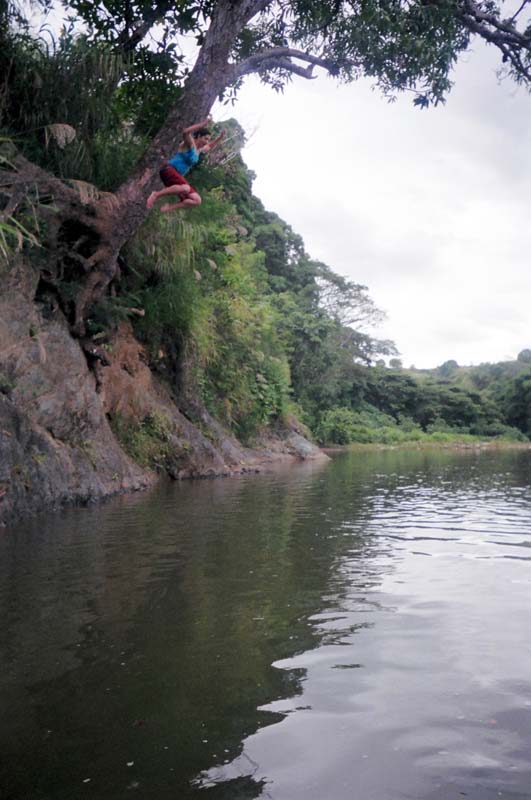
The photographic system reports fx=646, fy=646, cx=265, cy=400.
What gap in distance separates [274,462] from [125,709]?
1940 centimetres

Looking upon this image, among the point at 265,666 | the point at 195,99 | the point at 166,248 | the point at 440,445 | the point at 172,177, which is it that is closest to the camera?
the point at 265,666

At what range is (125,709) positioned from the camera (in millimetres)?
2809

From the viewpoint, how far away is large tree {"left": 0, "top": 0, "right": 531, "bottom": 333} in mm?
9336

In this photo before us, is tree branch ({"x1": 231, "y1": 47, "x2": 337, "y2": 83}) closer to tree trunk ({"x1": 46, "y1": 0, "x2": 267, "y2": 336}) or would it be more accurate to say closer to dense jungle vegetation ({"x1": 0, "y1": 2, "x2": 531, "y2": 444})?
tree trunk ({"x1": 46, "y1": 0, "x2": 267, "y2": 336})

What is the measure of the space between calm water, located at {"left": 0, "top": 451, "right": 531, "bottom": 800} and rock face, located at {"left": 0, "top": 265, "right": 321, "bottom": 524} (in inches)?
79.3

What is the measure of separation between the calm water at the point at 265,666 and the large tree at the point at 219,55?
208 inches

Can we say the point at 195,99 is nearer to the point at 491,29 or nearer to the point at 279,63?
the point at 279,63

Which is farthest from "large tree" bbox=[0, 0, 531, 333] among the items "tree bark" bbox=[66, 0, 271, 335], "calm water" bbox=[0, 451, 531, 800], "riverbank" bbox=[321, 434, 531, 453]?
"riverbank" bbox=[321, 434, 531, 453]

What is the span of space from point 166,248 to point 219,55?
4880mm

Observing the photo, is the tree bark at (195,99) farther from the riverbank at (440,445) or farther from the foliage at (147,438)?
the riverbank at (440,445)

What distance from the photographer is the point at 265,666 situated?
3.32m

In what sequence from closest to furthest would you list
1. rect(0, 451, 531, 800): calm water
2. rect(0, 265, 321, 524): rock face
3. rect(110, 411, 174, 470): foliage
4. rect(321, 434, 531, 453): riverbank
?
rect(0, 451, 531, 800): calm water → rect(0, 265, 321, 524): rock face → rect(110, 411, 174, 470): foliage → rect(321, 434, 531, 453): riverbank

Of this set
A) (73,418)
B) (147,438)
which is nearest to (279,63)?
(73,418)

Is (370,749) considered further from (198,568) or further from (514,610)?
(198,568)
